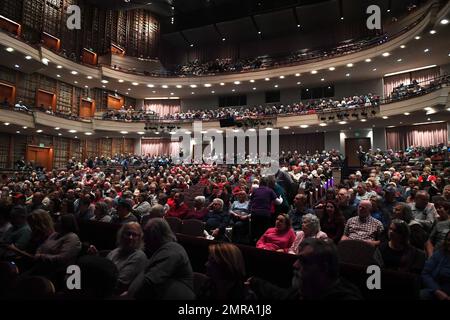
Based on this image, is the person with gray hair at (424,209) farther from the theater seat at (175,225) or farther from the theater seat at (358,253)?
the theater seat at (175,225)

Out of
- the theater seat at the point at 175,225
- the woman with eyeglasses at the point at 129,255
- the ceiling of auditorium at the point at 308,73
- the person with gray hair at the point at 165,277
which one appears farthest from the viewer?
the ceiling of auditorium at the point at 308,73

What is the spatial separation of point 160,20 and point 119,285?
26.0 meters

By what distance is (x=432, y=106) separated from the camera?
1278 centimetres

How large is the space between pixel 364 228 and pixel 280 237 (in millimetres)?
937

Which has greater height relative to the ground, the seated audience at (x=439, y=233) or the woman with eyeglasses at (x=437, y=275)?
the seated audience at (x=439, y=233)

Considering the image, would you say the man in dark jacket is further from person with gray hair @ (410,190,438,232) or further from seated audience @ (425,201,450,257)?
person with gray hair @ (410,190,438,232)

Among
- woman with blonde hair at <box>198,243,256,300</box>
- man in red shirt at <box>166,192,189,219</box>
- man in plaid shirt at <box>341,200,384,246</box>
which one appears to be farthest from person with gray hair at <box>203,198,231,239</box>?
woman with blonde hair at <box>198,243,256,300</box>

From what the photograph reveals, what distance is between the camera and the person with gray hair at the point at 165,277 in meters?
2.09

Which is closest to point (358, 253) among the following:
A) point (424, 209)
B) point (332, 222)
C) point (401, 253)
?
point (401, 253)

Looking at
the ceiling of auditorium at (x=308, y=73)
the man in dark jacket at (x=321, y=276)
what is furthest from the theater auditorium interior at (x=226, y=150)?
the ceiling of auditorium at (x=308, y=73)

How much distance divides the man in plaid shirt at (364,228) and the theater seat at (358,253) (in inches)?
26.3

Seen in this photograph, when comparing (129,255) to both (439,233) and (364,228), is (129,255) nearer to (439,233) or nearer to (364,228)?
(364,228)

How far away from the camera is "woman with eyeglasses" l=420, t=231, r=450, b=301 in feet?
7.96

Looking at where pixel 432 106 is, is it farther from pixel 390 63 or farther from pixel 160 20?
pixel 160 20
